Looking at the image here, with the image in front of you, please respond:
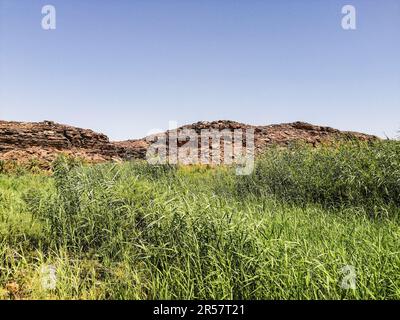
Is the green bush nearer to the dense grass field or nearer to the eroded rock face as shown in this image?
the dense grass field

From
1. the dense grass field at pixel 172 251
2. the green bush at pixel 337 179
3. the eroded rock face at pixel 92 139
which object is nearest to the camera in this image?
the dense grass field at pixel 172 251

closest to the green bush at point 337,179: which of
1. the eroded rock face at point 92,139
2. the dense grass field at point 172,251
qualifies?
the dense grass field at point 172,251

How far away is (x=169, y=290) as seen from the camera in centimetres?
296

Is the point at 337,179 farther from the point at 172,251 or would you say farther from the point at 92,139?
the point at 92,139

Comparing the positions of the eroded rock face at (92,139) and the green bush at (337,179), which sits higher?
the eroded rock face at (92,139)

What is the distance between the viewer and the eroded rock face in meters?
15.8

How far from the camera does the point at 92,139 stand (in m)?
18.0

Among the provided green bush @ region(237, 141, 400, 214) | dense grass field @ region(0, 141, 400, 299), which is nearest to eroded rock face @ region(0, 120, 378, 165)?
green bush @ region(237, 141, 400, 214)

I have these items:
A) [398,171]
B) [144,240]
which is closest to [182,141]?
[398,171]

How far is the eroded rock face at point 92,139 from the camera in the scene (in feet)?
51.8

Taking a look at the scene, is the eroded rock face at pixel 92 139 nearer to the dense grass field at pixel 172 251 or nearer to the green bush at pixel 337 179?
the green bush at pixel 337 179

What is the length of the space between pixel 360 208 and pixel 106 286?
379cm

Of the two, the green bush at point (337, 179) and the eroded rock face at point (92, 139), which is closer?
the green bush at point (337, 179)
